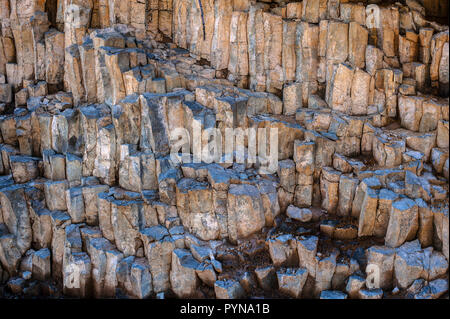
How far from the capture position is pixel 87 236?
59.3 ft

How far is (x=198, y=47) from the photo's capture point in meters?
20.5

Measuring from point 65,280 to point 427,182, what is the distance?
44.7ft

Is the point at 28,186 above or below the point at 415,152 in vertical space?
below

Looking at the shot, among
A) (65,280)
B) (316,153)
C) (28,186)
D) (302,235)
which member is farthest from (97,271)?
(316,153)

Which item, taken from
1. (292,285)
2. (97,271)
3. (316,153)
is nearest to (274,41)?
(316,153)

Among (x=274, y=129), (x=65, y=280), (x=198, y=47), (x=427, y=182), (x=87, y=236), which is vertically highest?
(x=198, y=47)

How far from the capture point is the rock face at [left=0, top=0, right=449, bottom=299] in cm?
1594

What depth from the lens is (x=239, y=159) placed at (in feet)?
58.7

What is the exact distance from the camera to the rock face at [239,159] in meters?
15.9

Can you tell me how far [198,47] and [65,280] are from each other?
11074mm
